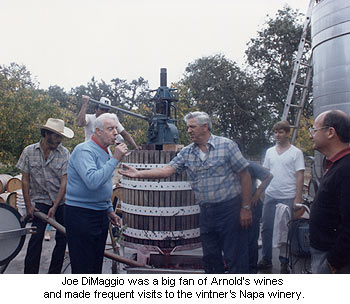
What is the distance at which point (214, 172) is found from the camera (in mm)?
2859

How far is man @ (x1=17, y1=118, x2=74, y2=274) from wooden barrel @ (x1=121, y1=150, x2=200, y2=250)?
2.82 ft

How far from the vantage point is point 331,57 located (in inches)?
157

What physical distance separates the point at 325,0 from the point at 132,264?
13.5ft

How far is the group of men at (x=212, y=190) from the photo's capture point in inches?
81.9

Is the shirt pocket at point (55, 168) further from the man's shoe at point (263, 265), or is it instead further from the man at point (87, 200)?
the man's shoe at point (263, 265)

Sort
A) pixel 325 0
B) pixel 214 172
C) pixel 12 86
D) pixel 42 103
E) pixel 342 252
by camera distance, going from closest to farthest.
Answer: pixel 342 252 < pixel 214 172 < pixel 325 0 < pixel 12 86 < pixel 42 103

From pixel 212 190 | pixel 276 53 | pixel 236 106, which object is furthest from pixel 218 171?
pixel 236 106

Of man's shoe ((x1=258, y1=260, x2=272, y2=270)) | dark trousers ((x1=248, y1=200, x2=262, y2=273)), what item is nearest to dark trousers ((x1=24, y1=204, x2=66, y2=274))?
dark trousers ((x1=248, y1=200, x2=262, y2=273))

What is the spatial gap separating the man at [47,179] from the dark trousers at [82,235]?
0.98 metres

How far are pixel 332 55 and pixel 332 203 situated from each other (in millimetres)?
2634

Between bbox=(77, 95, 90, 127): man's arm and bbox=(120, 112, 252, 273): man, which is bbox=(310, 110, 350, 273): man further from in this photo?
bbox=(77, 95, 90, 127): man's arm

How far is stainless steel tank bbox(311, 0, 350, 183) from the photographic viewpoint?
12.4 feet
